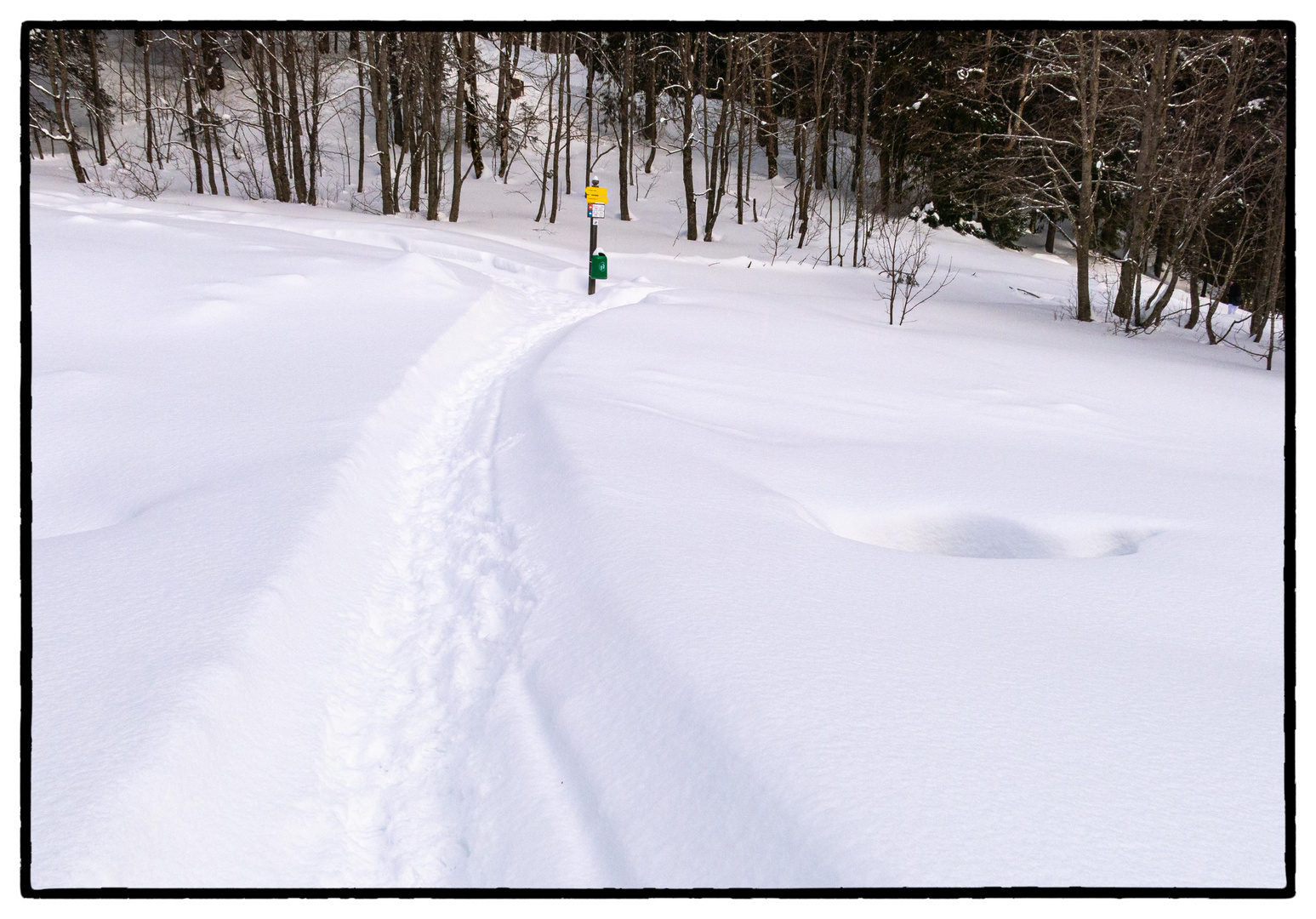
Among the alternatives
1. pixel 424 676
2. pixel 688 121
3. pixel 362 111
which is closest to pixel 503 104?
pixel 362 111

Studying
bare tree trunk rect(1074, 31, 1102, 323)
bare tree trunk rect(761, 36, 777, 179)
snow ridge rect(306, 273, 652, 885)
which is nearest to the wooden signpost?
bare tree trunk rect(1074, 31, 1102, 323)

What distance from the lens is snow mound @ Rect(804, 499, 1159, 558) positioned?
4.35 meters

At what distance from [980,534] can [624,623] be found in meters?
2.30

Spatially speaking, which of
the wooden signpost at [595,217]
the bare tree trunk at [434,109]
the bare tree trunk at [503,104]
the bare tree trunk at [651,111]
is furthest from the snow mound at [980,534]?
the bare tree trunk at [651,111]

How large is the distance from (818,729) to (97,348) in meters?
6.63

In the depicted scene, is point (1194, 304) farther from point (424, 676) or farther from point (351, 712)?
point (351, 712)

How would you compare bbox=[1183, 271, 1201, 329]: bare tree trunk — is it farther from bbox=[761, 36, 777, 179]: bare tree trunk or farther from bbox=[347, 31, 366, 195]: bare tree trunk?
bbox=[347, 31, 366, 195]: bare tree trunk

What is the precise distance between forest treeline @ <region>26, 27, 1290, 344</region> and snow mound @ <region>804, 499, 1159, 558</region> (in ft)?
6.73

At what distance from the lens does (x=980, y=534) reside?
460cm

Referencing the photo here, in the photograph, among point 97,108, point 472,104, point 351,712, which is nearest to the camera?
point 351,712

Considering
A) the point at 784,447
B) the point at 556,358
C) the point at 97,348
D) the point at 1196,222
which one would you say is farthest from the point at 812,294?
the point at 97,348

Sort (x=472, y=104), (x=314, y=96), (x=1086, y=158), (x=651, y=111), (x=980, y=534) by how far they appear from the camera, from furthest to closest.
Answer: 1. (x=651, y=111)
2. (x=472, y=104)
3. (x=314, y=96)
4. (x=1086, y=158)
5. (x=980, y=534)

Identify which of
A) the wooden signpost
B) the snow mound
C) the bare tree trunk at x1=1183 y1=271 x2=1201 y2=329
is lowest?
the snow mound

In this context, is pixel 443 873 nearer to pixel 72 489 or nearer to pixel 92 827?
pixel 92 827
